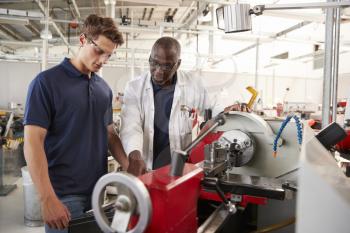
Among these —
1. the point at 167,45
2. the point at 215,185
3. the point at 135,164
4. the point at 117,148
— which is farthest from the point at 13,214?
the point at 215,185

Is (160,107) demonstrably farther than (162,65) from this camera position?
Yes

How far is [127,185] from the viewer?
531 mm

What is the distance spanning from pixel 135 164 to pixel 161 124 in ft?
1.16

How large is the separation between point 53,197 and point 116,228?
0.49 meters

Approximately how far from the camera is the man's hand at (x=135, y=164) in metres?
1.19

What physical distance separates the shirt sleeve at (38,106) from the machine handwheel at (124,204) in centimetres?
53

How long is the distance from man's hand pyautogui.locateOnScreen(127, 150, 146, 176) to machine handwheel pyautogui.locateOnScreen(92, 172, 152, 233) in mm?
608

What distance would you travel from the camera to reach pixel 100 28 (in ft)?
3.62

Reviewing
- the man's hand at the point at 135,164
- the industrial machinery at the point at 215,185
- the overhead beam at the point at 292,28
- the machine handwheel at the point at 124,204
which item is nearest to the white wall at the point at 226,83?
the overhead beam at the point at 292,28

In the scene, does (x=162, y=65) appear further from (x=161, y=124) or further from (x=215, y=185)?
(x=215, y=185)

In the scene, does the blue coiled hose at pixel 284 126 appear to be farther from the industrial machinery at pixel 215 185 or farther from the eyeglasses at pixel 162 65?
the eyeglasses at pixel 162 65

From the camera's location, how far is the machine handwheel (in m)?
0.53

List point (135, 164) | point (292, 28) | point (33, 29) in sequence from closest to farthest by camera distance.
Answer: point (135, 164)
point (292, 28)
point (33, 29)

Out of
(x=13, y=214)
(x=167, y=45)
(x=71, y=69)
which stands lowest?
(x=13, y=214)
